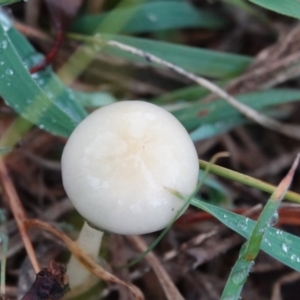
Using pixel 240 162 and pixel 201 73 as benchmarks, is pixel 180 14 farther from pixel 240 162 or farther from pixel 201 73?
pixel 240 162

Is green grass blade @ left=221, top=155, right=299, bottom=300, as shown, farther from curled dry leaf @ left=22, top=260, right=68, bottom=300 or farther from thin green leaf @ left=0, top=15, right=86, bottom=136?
thin green leaf @ left=0, top=15, right=86, bottom=136

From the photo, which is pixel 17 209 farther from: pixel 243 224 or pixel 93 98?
pixel 243 224

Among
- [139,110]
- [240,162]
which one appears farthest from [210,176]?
[139,110]

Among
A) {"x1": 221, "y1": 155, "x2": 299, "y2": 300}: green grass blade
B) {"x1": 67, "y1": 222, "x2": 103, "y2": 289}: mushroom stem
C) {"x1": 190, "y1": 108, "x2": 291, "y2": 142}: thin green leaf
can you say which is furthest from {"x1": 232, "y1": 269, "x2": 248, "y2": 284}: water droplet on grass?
{"x1": 190, "y1": 108, "x2": 291, "y2": 142}: thin green leaf

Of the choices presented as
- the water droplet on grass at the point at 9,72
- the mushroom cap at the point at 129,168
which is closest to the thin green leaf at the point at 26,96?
the water droplet on grass at the point at 9,72

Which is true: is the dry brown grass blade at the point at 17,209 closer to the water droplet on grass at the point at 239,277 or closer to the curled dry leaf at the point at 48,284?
the curled dry leaf at the point at 48,284

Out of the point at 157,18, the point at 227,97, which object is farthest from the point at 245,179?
the point at 157,18
